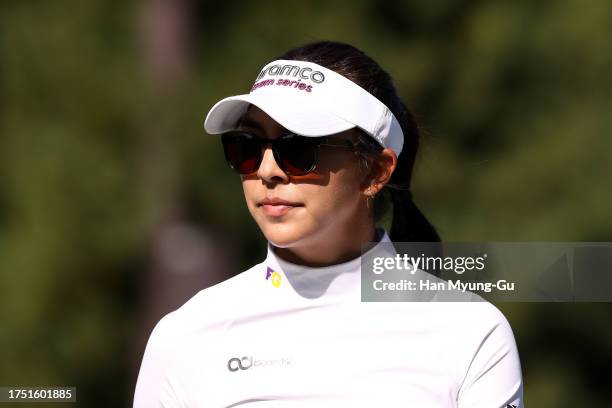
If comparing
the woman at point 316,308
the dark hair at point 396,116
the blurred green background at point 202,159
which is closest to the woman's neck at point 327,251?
the woman at point 316,308

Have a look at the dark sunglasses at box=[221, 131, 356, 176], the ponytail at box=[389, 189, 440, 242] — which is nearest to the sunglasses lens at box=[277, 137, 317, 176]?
the dark sunglasses at box=[221, 131, 356, 176]

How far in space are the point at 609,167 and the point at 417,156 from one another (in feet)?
10.0

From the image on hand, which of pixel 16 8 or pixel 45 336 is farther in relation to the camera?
pixel 16 8

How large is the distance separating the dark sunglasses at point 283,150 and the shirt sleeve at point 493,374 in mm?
387

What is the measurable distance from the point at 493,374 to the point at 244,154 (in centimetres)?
53

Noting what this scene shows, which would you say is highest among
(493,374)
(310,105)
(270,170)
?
(310,105)

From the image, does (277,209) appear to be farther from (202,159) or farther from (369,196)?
(202,159)

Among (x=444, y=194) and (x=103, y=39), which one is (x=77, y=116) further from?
(x=444, y=194)

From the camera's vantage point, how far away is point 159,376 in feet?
6.95

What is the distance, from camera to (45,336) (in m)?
5.45

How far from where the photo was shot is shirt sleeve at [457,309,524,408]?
2.02 meters

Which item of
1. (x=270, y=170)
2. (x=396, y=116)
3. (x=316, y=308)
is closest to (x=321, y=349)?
(x=316, y=308)

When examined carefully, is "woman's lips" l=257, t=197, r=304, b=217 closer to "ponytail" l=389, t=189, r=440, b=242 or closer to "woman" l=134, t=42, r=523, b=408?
"woman" l=134, t=42, r=523, b=408

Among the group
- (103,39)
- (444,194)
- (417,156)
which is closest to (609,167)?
(444,194)
